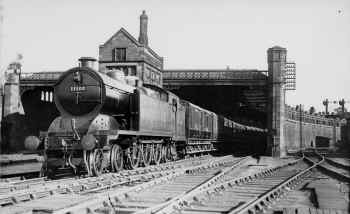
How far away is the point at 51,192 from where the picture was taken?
25.6 feet

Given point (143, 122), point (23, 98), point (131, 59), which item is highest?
point (131, 59)

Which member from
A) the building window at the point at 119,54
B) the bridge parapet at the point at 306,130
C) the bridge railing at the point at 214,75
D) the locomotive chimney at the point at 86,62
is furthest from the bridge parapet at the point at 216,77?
the locomotive chimney at the point at 86,62

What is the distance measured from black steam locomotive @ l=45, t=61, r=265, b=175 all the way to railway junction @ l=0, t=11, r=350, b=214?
0.03 metres

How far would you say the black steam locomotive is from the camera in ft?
35.9

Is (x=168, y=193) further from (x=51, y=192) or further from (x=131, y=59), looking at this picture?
(x=131, y=59)

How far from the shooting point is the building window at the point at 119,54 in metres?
31.4

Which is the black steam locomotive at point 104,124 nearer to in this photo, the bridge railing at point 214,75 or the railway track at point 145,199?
the railway track at point 145,199

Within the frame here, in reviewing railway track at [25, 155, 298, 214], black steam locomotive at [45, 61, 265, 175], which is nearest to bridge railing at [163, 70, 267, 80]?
black steam locomotive at [45, 61, 265, 175]

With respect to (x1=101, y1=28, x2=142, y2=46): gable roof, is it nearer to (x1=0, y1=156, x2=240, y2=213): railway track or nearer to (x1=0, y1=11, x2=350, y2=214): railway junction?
(x1=0, y1=11, x2=350, y2=214): railway junction

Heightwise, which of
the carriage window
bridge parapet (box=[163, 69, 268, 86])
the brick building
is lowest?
the carriage window

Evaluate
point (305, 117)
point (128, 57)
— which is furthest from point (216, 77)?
point (305, 117)

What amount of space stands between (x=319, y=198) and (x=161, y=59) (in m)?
29.9

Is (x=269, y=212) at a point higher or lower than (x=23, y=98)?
lower

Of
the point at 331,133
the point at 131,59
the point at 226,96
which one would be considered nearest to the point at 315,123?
the point at 331,133
